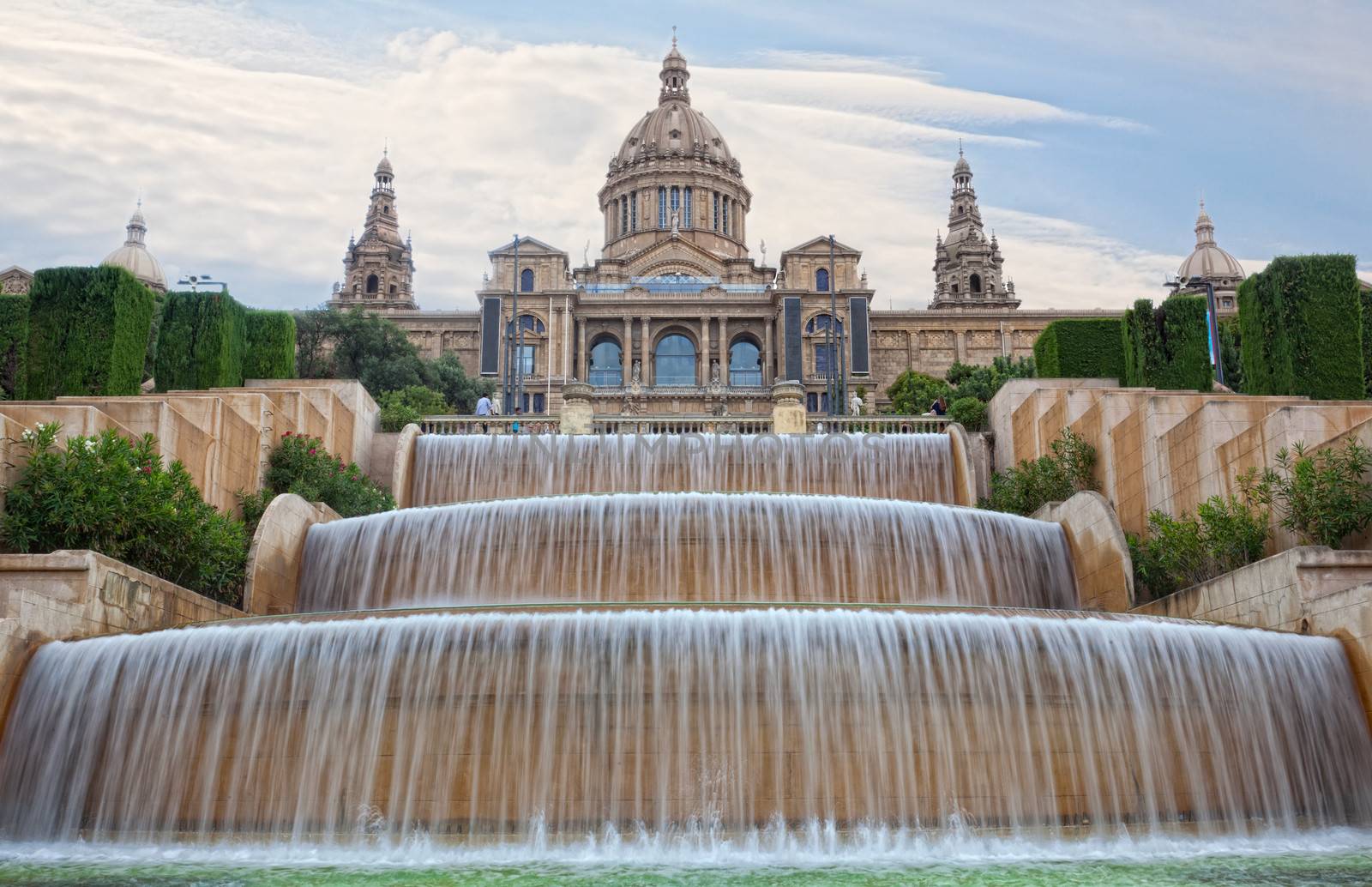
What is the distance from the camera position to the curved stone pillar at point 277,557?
16.0 metres

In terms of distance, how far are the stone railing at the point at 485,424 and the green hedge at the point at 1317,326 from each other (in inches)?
649

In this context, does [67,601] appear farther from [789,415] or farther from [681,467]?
[789,415]

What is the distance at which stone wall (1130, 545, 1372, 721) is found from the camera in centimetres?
1121

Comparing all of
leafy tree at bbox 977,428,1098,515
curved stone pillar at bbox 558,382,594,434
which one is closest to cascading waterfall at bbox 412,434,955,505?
leafy tree at bbox 977,428,1098,515

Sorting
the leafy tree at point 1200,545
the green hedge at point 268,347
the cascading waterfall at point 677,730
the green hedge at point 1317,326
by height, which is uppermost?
the green hedge at point 268,347

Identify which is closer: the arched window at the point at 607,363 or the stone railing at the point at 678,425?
the stone railing at the point at 678,425

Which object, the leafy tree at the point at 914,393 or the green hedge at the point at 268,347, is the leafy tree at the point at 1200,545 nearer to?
the green hedge at the point at 268,347

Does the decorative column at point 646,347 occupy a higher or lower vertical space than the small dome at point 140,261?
lower

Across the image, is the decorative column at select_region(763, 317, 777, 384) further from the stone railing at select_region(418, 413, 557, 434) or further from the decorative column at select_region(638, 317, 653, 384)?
the stone railing at select_region(418, 413, 557, 434)

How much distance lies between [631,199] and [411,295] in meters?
20.3

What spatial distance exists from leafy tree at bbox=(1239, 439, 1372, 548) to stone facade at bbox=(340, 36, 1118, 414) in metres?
52.9

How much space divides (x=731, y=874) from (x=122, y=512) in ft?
28.8

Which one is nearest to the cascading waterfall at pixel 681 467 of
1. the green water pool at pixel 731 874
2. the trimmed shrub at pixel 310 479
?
the trimmed shrub at pixel 310 479

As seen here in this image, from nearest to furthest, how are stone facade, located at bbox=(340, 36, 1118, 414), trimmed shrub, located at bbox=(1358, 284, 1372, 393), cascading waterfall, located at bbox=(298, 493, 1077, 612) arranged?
cascading waterfall, located at bbox=(298, 493, 1077, 612) → trimmed shrub, located at bbox=(1358, 284, 1372, 393) → stone facade, located at bbox=(340, 36, 1118, 414)
